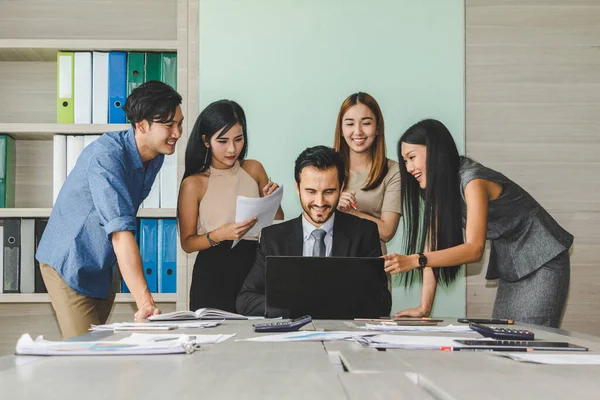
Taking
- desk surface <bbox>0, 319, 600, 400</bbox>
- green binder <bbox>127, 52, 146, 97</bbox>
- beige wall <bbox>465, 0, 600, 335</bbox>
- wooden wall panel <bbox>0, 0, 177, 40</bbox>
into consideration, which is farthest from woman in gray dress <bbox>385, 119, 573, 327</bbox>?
wooden wall panel <bbox>0, 0, 177, 40</bbox>

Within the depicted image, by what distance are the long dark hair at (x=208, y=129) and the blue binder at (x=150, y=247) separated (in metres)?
0.27

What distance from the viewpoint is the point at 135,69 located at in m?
2.94

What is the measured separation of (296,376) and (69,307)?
159 cm

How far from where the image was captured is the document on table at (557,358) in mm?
1006

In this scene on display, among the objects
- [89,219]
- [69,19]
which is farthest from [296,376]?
[69,19]

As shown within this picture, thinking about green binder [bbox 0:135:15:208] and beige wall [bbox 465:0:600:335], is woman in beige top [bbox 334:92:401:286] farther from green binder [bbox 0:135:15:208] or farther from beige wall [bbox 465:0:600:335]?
green binder [bbox 0:135:15:208]

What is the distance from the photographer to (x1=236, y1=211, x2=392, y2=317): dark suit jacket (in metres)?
2.46

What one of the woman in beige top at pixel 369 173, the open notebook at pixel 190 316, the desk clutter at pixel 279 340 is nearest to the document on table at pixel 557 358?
Answer: the desk clutter at pixel 279 340

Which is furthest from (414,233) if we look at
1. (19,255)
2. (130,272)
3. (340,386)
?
(340,386)

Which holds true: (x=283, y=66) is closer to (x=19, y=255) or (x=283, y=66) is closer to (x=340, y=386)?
(x=19, y=255)

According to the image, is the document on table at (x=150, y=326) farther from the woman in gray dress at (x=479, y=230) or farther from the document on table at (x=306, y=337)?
the woman in gray dress at (x=479, y=230)

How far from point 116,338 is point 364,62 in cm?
200

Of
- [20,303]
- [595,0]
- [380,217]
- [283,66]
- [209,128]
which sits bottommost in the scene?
[20,303]

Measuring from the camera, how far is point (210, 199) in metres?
2.91
